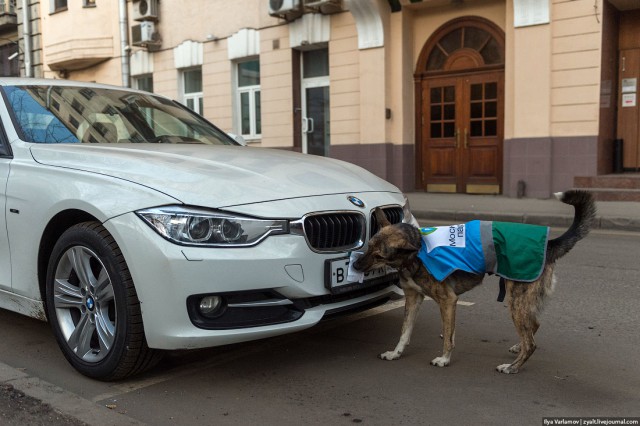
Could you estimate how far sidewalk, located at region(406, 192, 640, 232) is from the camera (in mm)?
9682

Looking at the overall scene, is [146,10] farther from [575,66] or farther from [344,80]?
[575,66]

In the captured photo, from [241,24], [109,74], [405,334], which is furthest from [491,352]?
[109,74]

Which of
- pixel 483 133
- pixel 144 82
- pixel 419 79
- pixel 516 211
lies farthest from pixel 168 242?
pixel 144 82

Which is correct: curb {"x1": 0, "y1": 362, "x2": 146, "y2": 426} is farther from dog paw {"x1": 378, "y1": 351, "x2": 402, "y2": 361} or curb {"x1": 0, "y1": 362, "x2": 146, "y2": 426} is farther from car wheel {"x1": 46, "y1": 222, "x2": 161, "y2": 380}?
dog paw {"x1": 378, "y1": 351, "x2": 402, "y2": 361}

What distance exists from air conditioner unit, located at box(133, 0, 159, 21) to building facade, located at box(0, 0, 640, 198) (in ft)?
0.10

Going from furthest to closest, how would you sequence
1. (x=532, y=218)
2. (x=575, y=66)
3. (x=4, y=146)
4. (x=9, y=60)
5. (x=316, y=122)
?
1. (x=9, y=60)
2. (x=316, y=122)
3. (x=575, y=66)
4. (x=532, y=218)
5. (x=4, y=146)

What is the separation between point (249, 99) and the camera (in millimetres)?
17438

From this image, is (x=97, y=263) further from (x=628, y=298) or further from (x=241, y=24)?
(x=241, y=24)

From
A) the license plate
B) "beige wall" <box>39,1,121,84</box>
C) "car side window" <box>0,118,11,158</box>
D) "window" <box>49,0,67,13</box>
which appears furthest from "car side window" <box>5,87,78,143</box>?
"window" <box>49,0,67,13</box>

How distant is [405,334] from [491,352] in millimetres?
579

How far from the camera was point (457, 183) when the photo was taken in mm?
14266

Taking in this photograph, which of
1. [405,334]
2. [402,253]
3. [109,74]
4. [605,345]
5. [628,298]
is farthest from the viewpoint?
[109,74]

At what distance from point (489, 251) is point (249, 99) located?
1477 centimetres

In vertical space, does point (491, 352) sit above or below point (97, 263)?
below
